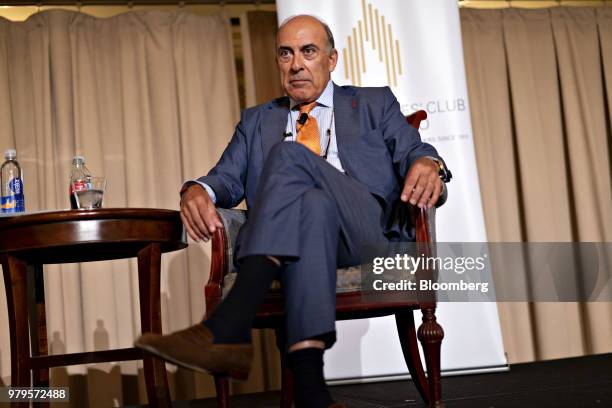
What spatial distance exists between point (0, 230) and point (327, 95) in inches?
44.2

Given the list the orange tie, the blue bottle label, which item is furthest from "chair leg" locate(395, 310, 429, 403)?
the blue bottle label

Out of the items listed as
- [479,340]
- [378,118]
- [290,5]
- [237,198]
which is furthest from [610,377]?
[290,5]

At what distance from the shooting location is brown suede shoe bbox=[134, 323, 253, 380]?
1.46m

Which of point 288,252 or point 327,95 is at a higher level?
point 327,95

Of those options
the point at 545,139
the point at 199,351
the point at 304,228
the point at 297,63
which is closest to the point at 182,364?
the point at 199,351

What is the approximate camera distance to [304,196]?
1.78 m

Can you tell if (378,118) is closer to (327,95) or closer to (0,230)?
(327,95)

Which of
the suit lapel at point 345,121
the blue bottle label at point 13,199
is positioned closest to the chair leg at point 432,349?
the suit lapel at point 345,121

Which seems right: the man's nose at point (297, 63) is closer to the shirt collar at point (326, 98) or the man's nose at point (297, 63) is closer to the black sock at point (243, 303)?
the shirt collar at point (326, 98)

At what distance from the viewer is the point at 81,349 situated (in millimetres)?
3779

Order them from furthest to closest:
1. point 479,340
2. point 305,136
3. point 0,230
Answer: point 479,340
point 305,136
point 0,230

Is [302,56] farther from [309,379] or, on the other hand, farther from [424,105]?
[309,379]

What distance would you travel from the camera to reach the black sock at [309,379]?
1.58 metres

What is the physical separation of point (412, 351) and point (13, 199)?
1.43 m
